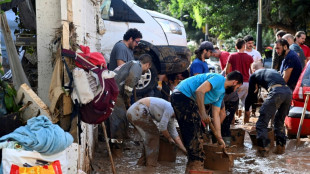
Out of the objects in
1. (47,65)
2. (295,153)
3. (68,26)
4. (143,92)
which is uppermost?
(68,26)

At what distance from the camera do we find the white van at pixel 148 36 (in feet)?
33.2

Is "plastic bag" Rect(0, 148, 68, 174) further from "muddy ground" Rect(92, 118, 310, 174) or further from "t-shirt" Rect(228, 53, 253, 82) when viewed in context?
"t-shirt" Rect(228, 53, 253, 82)

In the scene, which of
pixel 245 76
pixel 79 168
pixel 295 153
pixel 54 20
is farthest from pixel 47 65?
pixel 245 76

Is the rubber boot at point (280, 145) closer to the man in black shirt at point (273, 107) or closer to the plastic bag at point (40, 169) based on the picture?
the man in black shirt at point (273, 107)

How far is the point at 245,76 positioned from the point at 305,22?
44.3ft

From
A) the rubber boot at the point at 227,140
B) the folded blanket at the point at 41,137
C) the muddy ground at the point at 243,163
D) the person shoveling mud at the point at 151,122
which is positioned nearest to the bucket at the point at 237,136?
the muddy ground at the point at 243,163

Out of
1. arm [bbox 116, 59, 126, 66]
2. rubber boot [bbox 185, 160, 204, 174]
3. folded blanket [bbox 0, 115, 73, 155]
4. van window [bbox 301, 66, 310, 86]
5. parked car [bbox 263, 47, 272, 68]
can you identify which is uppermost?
arm [bbox 116, 59, 126, 66]

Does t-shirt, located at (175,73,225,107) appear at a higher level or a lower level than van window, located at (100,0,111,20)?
lower

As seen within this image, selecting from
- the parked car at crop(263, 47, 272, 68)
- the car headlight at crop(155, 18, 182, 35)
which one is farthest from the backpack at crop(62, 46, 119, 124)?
the parked car at crop(263, 47, 272, 68)

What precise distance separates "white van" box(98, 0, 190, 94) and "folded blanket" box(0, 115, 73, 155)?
5159 millimetres

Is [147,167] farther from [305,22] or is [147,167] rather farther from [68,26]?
[305,22]

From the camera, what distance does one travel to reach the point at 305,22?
22844 millimetres

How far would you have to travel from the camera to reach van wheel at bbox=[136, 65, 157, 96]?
1023 centimetres

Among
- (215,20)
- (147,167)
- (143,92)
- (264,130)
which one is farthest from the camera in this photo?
(215,20)
